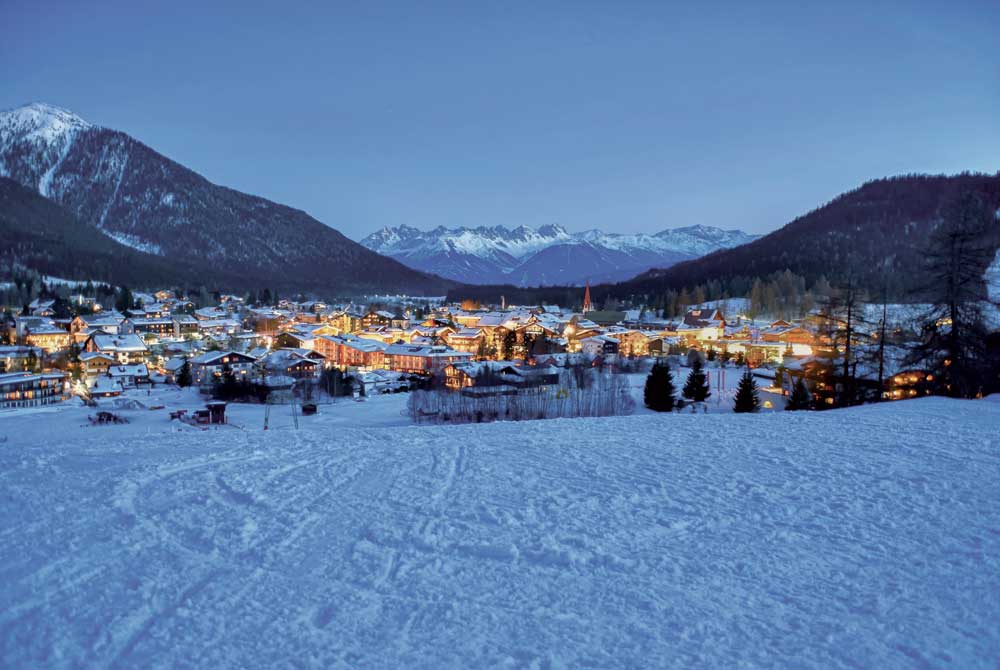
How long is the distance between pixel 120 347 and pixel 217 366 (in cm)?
1511

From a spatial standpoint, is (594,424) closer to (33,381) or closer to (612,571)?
(612,571)

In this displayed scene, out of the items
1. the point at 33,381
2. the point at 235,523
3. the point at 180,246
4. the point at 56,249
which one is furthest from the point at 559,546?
the point at 180,246

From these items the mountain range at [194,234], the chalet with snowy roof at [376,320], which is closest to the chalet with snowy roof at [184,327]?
the chalet with snowy roof at [376,320]

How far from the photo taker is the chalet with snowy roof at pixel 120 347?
4588cm

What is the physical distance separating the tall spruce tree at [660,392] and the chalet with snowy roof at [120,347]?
42.9m

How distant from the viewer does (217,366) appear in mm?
37750

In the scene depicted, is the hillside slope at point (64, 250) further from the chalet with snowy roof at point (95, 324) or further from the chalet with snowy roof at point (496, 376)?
the chalet with snowy roof at point (496, 376)

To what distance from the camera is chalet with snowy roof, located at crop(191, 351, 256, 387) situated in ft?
122

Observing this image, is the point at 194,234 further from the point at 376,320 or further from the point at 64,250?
the point at 376,320

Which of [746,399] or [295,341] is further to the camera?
[295,341]

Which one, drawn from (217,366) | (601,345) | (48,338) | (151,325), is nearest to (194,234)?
(151,325)

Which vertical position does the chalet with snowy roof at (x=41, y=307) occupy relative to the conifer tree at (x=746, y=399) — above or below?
above

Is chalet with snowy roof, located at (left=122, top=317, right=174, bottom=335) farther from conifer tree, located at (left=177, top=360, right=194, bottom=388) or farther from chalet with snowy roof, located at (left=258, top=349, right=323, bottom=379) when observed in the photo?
chalet with snowy roof, located at (left=258, top=349, right=323, bottom=379)

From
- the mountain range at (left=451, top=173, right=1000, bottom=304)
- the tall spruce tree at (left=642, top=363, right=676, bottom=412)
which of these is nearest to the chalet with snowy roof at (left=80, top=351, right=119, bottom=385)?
the tall spruce tree at (left=642, top=363, right=676, bottom=412)
